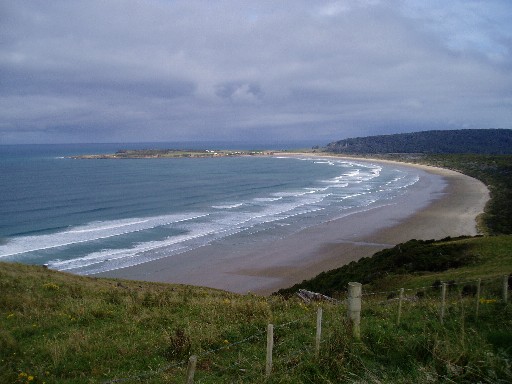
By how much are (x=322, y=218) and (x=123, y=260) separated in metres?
20.6

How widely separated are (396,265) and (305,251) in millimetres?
9810

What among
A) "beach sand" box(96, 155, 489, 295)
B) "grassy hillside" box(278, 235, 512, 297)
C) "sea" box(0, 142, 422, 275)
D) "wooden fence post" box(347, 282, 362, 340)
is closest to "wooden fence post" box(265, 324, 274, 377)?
"wooden fence post" box(347, 282, 362, 340)

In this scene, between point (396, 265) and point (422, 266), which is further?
point (396, 265)

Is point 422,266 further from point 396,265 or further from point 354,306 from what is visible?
point 354,306

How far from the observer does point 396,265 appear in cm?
2161

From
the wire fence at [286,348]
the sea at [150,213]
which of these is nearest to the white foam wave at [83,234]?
the sea at [150,213]

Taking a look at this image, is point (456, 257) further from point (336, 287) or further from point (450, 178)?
point (450, 178)

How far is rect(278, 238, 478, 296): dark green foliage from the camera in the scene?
20.1 meters

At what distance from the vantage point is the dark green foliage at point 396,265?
20062 millimetres

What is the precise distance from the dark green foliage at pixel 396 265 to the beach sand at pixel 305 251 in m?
3.26

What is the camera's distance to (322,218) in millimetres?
42469

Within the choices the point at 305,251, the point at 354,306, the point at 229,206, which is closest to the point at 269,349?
the point at 354,306

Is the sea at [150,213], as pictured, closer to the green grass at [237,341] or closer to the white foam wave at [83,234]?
the white foam wave at [83,234]

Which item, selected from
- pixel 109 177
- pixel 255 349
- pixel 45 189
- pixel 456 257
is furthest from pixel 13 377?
pixel 109 177
